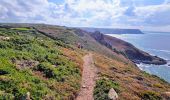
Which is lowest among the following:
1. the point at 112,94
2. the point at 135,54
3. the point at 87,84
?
the point at 135,54

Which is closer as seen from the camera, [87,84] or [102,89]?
[102,89]

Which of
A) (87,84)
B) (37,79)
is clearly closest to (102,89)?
(87,84)

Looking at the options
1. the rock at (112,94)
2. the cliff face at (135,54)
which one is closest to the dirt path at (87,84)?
the rock at (112,94)

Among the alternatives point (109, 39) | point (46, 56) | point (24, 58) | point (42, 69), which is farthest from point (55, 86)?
point (109, 39)

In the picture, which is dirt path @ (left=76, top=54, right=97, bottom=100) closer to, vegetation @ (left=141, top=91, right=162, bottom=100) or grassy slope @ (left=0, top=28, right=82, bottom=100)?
grassy slope @ (left=0, top=28, right=82, bottom=100)

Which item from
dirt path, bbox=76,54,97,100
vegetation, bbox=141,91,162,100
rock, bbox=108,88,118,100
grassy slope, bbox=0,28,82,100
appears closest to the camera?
grassy slope, bbox=0,28,82,100

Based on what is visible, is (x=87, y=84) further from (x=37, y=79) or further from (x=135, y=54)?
(x=135, y=54)

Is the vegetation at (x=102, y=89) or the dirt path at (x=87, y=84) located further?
the dirt path at (x=87, y=84)

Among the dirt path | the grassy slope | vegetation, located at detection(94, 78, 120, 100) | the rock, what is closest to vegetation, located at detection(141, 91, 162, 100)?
vegetation, located at detection(94, 78, 120, 100)

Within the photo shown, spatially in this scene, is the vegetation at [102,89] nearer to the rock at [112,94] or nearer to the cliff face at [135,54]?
the rock at [112,94]

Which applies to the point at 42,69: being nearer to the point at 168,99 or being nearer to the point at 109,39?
the point at 168,99

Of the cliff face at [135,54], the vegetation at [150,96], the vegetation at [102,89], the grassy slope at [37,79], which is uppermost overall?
the grassy slope at [37,79]

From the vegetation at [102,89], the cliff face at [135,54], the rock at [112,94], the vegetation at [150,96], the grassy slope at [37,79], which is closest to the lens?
the grassy slope at [37,79]

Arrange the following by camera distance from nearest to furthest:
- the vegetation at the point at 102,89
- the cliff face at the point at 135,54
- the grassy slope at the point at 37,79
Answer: the grassy slope at the point at 37,79 < the vegetation at the point at 102,89 < the cliff face at the point at 135,54
